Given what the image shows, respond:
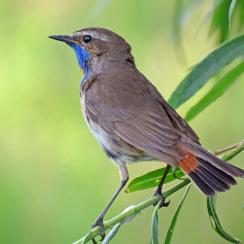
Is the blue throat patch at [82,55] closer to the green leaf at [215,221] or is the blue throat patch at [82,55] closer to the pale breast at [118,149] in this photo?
the pale breast at [118,149]

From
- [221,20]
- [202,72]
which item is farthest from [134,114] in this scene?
[221,20]

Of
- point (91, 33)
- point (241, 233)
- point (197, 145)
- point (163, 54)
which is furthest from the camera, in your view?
point (163, 54)

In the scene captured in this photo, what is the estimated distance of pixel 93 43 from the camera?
5562mm

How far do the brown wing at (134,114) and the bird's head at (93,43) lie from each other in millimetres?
250

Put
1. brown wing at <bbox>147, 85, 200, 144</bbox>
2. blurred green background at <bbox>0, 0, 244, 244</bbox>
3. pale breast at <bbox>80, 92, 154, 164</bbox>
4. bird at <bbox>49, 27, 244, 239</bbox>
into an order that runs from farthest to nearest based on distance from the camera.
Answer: blurred green background at <bbox>0, 0, 244, 244</bbox>
pale breast at <bbox>80, 92, 154, 164</bbox>
brown wing at <bbox>147, 85, 200, 144</bbox>
bird at <bbox>49, 27, 244, 239</bbox>

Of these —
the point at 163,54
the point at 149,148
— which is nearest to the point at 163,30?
the point at 163,54

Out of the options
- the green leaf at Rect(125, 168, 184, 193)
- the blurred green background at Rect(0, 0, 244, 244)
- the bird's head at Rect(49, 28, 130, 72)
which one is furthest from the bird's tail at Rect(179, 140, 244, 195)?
the blurred green background at Rect(0, 0, 244, 244)

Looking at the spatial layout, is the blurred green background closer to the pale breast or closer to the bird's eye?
the bird's eye

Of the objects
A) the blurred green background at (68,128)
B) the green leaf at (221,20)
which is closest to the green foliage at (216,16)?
the green leaf at (221,20)

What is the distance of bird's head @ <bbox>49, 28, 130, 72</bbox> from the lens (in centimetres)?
552

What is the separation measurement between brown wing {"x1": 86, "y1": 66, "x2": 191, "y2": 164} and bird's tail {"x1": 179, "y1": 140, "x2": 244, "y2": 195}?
64 millimetres

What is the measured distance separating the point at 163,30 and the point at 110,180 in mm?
1058

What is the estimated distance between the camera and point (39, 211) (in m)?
7.07

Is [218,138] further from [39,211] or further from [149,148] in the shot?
[149,148]
